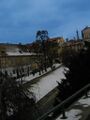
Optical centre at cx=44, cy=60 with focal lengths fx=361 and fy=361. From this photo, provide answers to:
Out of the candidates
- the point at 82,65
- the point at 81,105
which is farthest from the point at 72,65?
the point at 81,105

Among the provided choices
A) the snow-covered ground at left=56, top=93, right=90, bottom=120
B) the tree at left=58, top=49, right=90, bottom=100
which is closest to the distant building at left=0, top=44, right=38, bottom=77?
the tree at left=58, top=49, right=90, bottom=100

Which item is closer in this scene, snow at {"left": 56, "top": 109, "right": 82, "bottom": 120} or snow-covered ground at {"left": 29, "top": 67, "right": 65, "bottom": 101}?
snow at {"left": 56, "top": 109, "right": 82, "bottom": 120}

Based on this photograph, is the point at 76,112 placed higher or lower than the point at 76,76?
higher

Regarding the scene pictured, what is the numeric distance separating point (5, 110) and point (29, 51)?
90.7 metres

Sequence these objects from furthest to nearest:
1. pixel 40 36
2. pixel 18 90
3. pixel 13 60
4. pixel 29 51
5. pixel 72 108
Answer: pixel 29 51 → pixel 13 60 → pixel 40 36 → pixel 18 90 → pixel 72 108

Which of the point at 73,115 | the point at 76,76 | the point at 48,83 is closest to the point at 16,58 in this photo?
the point at 48,83

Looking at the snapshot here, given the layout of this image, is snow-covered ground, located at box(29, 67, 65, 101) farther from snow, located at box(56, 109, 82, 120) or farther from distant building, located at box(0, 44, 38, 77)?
snow, located at box(56, 109, 82, 120)

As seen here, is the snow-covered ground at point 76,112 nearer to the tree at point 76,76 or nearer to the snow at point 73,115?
the snow at point 73,115

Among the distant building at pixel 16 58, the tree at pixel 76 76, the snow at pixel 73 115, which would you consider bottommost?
the distant building at pixel 16 58

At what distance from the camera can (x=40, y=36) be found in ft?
292

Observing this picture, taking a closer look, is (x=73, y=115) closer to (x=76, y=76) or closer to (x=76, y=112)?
(x=76, y=112)

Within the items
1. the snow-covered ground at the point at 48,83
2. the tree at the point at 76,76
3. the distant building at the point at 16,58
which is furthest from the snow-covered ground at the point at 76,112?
the distant building at the point at 16,58

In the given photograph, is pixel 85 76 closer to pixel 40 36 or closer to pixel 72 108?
pixel 72 108

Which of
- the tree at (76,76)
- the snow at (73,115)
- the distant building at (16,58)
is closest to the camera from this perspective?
the snow at (73,115)
